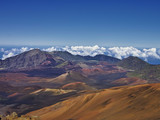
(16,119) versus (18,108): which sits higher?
(16,119)

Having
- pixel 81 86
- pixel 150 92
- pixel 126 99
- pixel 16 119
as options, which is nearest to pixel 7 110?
pixel 16 119

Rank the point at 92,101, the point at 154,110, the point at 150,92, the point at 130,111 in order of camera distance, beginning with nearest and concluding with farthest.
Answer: the point at 154,110
the point at 130,111
the point at 150,92
the point at 92,101

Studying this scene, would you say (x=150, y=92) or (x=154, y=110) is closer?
(x=154, y=110)

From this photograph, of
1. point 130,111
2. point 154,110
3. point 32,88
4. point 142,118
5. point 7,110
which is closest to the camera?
point 142,118

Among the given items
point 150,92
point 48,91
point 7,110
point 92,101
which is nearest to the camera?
point 150,92

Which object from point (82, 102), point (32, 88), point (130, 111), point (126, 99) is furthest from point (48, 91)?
point (130, 111)

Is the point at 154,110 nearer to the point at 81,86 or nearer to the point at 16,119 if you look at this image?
the point at 16,119

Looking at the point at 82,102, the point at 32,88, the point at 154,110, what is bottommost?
the point at 32,88

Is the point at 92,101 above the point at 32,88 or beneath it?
above

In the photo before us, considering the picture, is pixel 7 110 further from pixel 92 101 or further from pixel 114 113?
pixel 114 113
